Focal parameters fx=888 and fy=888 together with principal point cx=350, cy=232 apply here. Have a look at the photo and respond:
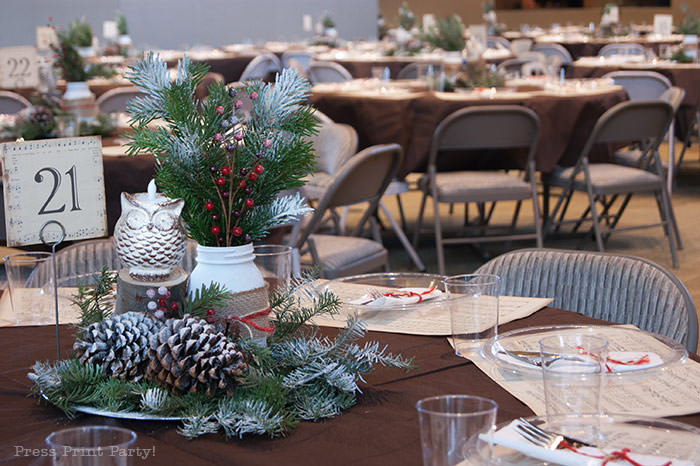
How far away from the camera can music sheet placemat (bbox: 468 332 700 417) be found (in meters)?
1.12

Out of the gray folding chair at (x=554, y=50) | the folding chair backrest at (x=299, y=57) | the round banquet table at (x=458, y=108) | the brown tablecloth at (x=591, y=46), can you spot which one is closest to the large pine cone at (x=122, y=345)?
the round banquet table at (x=458, y=108)

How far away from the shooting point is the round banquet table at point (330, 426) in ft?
3.22

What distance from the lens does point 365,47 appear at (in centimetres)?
1143

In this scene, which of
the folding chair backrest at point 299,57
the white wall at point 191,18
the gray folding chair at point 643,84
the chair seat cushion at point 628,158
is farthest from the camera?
the white wall at point 191,18

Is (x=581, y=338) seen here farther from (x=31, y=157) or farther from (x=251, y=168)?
(x=31, y=157)

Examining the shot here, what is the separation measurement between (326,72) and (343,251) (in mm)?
4940

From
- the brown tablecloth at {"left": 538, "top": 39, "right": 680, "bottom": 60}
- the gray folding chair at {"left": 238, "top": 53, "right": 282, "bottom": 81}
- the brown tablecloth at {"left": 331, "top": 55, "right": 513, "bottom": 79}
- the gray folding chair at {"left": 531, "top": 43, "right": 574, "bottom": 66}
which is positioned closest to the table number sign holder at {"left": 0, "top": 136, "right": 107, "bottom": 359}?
the brown tablecloth at {"left": 331, "top": 55, "right": 513, "bottom": 79}

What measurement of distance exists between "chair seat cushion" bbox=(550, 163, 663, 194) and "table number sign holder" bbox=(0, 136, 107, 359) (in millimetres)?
3619

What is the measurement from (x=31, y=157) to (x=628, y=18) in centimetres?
1894

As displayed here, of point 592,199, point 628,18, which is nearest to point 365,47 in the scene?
point 592,199

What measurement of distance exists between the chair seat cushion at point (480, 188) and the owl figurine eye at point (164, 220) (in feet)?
10.6

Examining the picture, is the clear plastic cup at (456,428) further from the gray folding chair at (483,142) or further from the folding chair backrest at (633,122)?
the folding chair backrest at (633,122)

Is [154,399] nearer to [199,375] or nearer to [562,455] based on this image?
[199,375]

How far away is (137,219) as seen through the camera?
3.69ft
